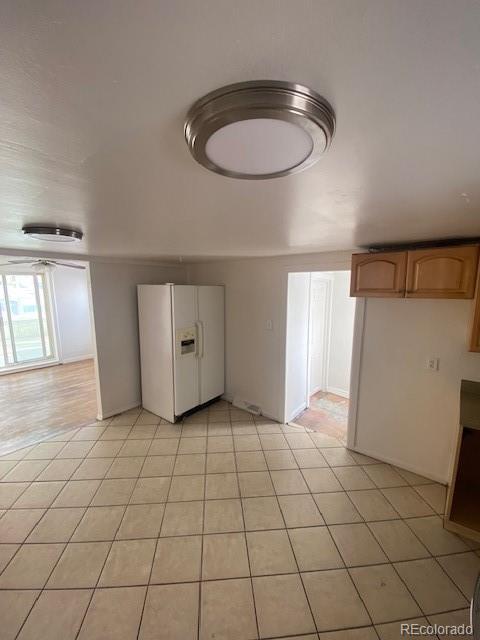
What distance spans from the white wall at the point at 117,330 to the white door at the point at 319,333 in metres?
2.50

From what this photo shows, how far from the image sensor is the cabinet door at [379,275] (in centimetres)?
218

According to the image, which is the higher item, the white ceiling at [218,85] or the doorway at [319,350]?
the white ceiling at [218,85]

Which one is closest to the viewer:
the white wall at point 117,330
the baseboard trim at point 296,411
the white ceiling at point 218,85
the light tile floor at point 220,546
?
the white ceiling at point 218,85

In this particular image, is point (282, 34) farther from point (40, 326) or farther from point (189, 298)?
point (40, 326)

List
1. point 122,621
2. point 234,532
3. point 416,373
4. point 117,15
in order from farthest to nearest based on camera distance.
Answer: point 416,373 → point 234,532 → point 122,621 → point 117,15

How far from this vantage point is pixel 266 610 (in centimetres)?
146

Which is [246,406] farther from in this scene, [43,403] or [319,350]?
[43,403]

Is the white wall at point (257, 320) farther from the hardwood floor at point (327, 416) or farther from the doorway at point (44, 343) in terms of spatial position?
the doorway at point (44, 343)

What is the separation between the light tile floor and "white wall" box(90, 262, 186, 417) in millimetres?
766

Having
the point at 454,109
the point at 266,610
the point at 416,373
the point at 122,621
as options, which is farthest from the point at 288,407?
the point at 454,109

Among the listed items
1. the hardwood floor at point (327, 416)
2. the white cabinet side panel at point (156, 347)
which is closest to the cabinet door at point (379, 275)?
the hardwood floor at point (327, 416)

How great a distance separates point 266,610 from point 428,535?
1.30m

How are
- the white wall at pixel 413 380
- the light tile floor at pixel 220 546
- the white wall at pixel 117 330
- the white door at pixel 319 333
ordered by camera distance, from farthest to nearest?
the white door at pixel 319 333 < the white wall at pixel 117 330 < the white wall at pixel 413 380 < the light tile floor at pixel 220 546

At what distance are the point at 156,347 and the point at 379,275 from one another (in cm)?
262
